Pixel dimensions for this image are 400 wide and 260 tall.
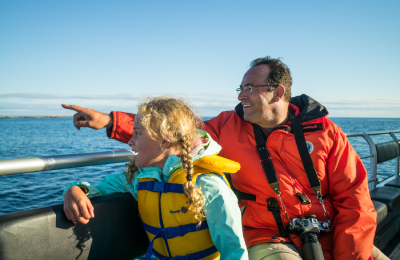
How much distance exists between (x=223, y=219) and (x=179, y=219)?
0.80 feet

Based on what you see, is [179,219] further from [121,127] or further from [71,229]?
[121,127]

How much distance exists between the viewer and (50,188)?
399 inches

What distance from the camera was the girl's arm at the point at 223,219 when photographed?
1.39 meters

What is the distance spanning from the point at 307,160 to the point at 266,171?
322mm

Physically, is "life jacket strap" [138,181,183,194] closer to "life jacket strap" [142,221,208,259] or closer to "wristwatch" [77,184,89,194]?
"life jacket strap" [142,221,208,259]

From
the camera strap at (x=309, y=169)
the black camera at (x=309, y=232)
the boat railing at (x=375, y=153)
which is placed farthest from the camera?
the boat railing at (x=375, y=153)

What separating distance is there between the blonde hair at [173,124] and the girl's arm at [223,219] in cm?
5

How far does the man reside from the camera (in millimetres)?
1946

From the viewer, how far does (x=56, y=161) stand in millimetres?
1657

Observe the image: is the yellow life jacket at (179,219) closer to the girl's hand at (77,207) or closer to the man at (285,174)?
the girl's hand at (77,207)

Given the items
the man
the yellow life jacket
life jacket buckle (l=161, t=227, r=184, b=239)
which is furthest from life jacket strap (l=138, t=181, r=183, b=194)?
the man

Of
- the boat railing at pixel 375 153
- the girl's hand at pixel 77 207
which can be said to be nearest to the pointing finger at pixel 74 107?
the girl's hand at pixel 77 207

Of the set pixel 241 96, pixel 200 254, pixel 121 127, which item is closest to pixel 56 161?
pixel 121 127

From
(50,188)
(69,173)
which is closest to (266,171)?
(50,188)
